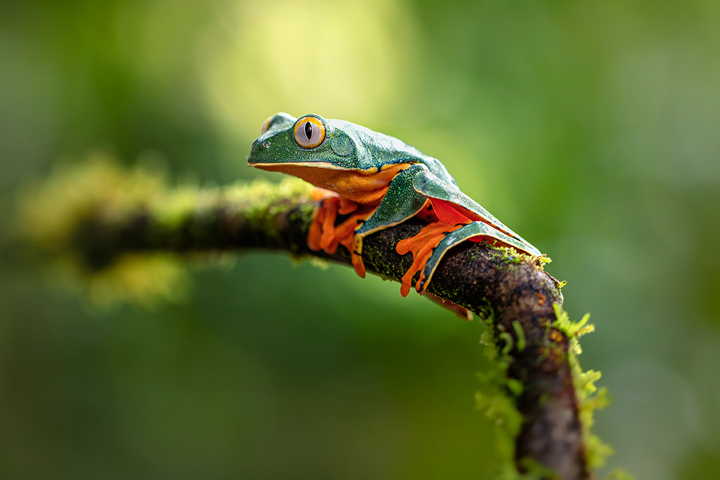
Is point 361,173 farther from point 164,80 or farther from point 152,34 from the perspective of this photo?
point 152,34

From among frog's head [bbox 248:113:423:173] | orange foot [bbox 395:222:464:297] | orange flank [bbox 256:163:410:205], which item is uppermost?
frog's head [bbox 248:113:423:173]

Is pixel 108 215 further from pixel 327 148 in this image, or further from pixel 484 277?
pixel 484 277

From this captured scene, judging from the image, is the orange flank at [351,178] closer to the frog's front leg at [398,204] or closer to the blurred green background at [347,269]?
the frog's front leg at [398,204]

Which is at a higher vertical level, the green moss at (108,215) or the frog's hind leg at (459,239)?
the green moss at (108,215)

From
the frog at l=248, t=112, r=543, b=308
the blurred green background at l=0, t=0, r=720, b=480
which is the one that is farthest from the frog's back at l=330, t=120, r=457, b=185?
the blurred green background at l=0, t=0, r=720, b=480

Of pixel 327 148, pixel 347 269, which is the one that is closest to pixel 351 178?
pixel 327 148

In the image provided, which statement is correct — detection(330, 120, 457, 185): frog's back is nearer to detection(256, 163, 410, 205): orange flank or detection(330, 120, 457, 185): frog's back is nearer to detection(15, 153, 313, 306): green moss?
detection(256, 163, 410, 205): orange flank

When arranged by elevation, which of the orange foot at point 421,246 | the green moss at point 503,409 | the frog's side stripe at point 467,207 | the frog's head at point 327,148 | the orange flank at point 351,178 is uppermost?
the frog's head at point 327,148

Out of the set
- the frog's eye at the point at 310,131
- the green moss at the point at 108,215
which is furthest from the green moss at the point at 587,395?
the green moss at the point at 108,215
